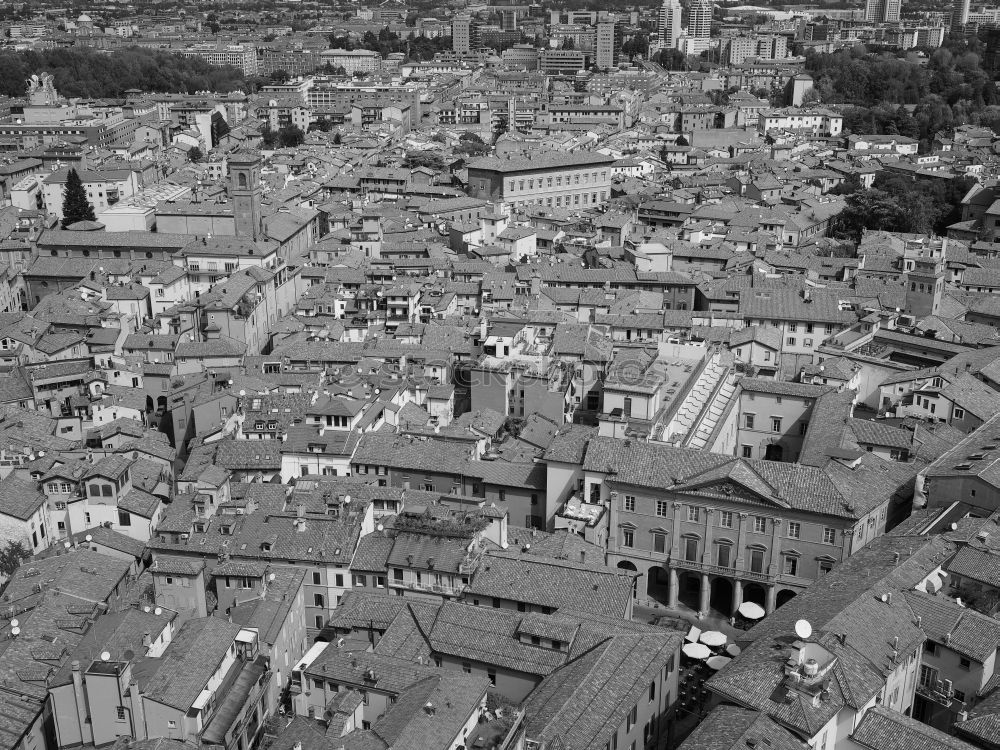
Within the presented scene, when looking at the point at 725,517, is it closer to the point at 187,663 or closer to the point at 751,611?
the point at 751,611

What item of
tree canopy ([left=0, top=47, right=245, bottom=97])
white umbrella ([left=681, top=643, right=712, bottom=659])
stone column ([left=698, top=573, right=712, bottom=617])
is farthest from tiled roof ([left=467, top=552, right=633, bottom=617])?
tree canopy ([left=0, top=47, right=245, bottom=97])

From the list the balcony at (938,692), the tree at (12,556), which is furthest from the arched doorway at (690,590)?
the tree at (12,556)

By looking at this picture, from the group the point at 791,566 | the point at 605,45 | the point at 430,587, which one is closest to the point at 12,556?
the point at 430,587

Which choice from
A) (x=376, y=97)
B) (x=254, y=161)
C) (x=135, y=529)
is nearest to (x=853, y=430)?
(x=135, y=529)

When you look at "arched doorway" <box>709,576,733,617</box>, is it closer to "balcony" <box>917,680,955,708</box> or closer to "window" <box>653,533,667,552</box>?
"window" <box>653,533,667,552</box>

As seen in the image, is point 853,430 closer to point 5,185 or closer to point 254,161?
point 254,161

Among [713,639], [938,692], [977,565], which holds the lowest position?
[713,639]

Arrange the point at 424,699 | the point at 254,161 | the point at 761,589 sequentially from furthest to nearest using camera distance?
→ 1. the point at 254,161
2. the point at 761,589
3. the point at 424,699
